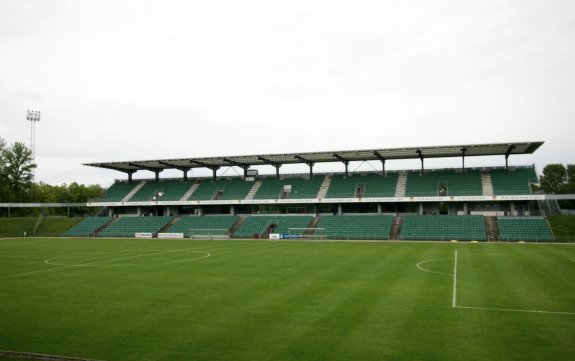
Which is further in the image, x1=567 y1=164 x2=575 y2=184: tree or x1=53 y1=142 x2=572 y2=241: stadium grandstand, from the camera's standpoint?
x1=567 y1=164 x2=575 y2=184: tree

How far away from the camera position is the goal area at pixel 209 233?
60.7 metres

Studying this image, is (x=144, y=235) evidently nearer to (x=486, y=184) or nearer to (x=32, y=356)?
(x=486, y=184)

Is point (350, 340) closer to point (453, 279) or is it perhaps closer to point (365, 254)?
point (453, 279)

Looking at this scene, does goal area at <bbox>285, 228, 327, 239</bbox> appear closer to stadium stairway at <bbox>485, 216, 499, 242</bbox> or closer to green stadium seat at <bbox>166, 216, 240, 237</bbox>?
green stadium seat at <bbox>166, 216, 240, 237</bbox>

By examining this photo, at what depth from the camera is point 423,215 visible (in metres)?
59.6

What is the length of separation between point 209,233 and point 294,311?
49.1 m

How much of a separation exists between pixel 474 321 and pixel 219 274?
1475 cm

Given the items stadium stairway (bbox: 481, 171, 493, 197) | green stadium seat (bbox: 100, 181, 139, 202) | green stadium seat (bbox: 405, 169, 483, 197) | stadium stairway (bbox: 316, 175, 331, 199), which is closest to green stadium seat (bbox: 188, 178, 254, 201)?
stadium stairway (bbox: 316, 175, 331, 199)

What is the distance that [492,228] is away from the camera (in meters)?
52.8

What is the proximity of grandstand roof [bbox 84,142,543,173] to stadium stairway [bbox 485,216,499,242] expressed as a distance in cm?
1006

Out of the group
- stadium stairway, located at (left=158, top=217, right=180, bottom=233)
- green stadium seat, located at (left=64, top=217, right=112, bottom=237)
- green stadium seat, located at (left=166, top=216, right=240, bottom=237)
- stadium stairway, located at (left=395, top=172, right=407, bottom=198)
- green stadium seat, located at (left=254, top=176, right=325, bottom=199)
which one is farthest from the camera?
green stadium seat, located at (left=64, top=217, right=112, bottom=237)

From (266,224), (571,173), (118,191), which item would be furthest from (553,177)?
(118,191)

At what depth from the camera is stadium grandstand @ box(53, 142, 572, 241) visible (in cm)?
5491

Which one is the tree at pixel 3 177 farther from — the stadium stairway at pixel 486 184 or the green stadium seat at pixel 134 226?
the stadium stairway at pixel 486 184
